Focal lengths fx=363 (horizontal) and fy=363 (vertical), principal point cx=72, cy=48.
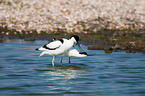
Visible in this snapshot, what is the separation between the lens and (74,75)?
13938 millimetres

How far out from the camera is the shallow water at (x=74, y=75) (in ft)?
36.6

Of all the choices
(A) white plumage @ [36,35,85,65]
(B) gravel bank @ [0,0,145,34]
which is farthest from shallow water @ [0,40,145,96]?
(B) gravel bank @ [0,0,145,34]

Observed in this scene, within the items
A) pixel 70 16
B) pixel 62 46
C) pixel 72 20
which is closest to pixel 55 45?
pixel 62 46

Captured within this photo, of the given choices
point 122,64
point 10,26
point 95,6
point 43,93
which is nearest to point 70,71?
point 122,64

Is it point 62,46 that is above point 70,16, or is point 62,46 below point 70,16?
below

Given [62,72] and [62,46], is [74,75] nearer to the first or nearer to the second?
[62,72]

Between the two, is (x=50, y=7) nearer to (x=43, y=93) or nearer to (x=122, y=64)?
(x=122, y=64)

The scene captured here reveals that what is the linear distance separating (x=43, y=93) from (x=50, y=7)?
26.9 meters

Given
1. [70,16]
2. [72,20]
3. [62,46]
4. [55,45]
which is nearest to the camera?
[62,46]

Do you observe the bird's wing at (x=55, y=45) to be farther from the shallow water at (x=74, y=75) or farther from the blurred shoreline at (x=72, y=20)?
the blurred shoreline at (x=72, y=20)

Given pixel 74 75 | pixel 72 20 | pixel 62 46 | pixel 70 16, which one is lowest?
pixel 74 75

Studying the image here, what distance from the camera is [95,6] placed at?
128ft

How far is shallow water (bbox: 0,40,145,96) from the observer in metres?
11.2

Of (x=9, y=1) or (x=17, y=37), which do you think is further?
(x=9, y=1)
